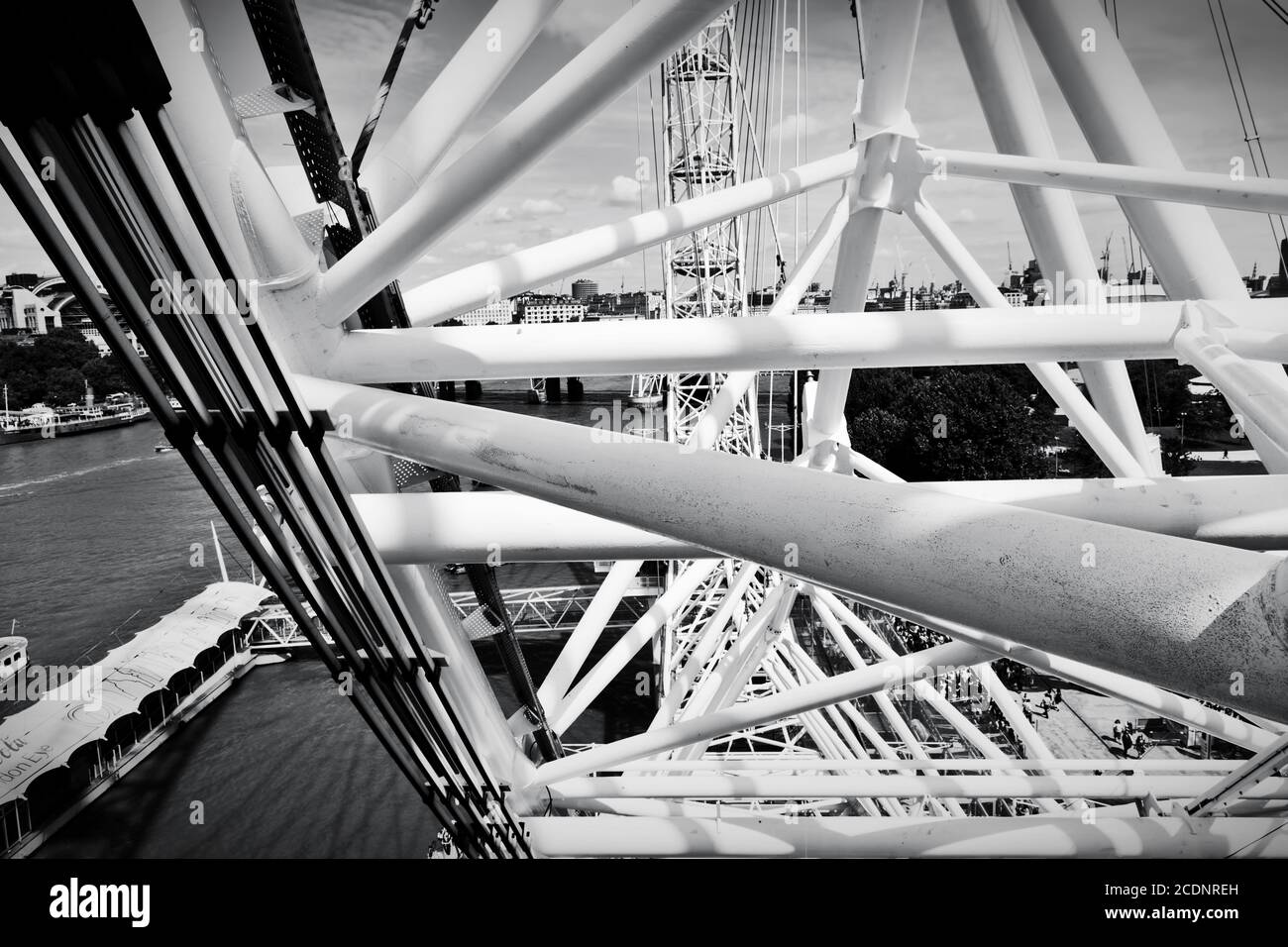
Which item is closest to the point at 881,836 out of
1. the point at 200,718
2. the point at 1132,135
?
the point at 1132,135

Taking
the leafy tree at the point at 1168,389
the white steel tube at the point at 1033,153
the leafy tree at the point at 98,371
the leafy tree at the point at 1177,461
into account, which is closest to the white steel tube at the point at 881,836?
the white steel tube at the point at 1033,153

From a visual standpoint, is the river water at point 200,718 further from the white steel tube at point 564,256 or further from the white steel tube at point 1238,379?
the white steel tube at point 1238,379

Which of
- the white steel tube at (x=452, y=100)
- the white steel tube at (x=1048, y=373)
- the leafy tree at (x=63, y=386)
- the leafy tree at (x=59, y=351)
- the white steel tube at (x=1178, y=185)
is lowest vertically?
the leafy tree at (x=63, y=386)

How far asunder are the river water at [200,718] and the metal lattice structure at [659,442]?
8.37 metres

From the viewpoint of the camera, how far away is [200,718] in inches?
883

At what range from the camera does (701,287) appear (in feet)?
67.5

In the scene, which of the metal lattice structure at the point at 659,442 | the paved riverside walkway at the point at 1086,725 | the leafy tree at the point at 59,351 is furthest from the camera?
the leafy tree at the point at 59,351

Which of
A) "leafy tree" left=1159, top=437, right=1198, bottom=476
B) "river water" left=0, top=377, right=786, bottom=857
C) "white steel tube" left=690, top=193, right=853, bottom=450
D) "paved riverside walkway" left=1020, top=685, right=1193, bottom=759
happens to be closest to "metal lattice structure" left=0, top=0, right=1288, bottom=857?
"white steel tube" left=690, top=193, right=853, bottom=450

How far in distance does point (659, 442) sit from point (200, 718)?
2506 cm

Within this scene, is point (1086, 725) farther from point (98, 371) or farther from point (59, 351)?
point (98, 371)

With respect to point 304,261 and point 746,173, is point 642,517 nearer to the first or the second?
point 304,261

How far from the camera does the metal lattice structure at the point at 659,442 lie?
59.6 inches

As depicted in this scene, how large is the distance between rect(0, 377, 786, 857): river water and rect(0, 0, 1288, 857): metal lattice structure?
8372 millimetres
